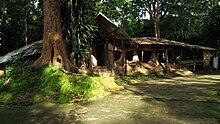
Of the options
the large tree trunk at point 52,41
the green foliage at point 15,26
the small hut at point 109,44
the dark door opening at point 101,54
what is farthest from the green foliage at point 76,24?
the green foliage at point 15,26

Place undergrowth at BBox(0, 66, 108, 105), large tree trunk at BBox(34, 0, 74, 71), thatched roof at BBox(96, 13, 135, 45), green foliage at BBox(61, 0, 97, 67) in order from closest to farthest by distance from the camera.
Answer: undergrowth at BBox(0, 66, 108, 105)
large tree trunk at BBox(34, 0, 74, 71)
green foliage at BBox(61, 0, 97, 67)
thatched roof at BBox(96, 13, 135, 45)

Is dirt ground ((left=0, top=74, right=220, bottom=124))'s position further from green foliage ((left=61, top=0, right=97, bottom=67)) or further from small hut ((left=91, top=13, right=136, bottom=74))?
small hut ((left=91, top=13, right=136, bottom=74))

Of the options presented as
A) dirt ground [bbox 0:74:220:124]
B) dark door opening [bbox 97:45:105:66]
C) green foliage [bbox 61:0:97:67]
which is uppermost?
green foliage [bbox 61:0:97:67]

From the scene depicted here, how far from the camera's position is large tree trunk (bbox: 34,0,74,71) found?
31.9ft

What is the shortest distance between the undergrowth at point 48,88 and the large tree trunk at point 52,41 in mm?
543

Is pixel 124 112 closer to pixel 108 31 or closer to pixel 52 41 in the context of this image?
pixel 52 41

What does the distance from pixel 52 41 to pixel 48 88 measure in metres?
2.60

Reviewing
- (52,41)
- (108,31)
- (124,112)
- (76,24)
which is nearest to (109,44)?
(108,31)

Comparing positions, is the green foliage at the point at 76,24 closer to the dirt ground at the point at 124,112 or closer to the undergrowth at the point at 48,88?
the undergrowth at the point at 48,88

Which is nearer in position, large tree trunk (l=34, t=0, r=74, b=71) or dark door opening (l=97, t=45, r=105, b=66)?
large tree trunk (l=34, t=0, r=74, b=71)

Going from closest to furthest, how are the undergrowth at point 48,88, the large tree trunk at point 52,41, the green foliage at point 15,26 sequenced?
1. the undergrowth at point 48,88
2. the large tree trunk at point 52,41
3. the green foliage at point 15,26

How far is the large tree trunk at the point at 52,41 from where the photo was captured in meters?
9.73

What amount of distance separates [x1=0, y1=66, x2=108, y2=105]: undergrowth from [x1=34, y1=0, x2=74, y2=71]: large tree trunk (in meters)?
0.54

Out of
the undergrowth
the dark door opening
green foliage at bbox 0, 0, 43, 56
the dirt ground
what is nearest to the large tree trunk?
the undergrowth
